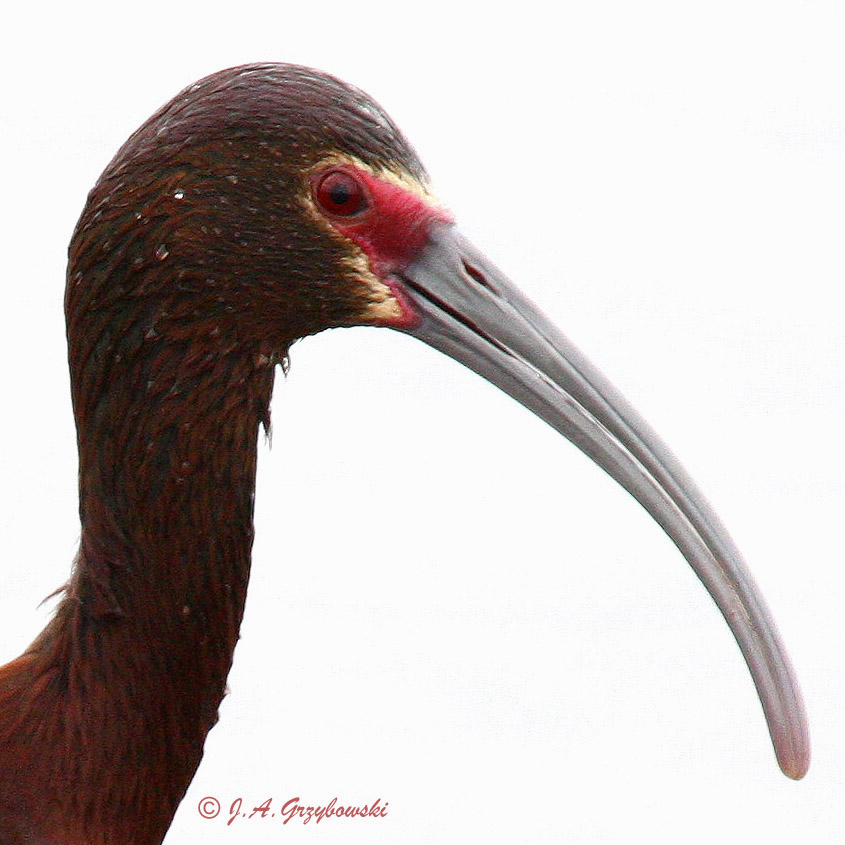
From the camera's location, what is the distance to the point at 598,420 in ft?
8.39

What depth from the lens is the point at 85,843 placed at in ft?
8.91

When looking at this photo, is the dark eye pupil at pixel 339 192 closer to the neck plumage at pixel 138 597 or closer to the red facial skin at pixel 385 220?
the red facial skin at pixel 385 220

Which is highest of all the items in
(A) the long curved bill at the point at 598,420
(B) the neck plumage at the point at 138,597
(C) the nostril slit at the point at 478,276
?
(C) the nostril slit at the point at 478,276

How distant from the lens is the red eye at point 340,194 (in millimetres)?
2430

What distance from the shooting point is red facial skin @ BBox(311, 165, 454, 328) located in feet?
8.01

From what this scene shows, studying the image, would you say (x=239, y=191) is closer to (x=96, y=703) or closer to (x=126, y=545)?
(x=126, y=545)

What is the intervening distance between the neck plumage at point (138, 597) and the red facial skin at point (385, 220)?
27cm

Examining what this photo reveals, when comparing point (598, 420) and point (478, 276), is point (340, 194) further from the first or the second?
point (598, 420)

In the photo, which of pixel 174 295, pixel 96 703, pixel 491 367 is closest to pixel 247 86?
pixel 174 295

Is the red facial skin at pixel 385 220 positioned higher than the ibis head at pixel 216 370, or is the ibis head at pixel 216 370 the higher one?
the red facial skin at pixel 385 220

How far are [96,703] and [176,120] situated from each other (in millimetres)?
1055

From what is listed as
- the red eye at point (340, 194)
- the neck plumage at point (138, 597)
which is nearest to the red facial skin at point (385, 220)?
the red eye at point (340, 194)

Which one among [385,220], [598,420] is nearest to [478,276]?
[385,220]

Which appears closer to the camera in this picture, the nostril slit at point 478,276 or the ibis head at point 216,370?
the ibis head at point 216,370
